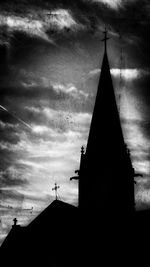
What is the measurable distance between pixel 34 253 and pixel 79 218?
13.0 ft

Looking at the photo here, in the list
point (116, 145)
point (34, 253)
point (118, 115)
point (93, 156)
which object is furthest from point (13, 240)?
point (118, 115)

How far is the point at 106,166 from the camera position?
29.1 m

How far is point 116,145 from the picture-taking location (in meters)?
29.7

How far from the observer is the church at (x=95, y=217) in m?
26.6

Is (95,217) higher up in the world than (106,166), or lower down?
lower down

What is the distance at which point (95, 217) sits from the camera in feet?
91.4

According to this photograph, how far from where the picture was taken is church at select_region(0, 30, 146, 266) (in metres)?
26.6

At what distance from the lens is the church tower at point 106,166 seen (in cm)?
2839

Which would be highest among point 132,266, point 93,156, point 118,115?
point 118,115

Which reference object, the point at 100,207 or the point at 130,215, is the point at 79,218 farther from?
the point at 130,215

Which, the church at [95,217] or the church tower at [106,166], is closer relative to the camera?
the church at [95,217]

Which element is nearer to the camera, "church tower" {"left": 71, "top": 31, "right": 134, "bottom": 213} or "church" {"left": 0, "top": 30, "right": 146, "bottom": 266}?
"church" {"left": 0, "top": 30, "right": 146, "bottom": 266}

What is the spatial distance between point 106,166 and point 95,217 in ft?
12.4

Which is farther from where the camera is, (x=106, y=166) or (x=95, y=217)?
(x=106, y=166)
